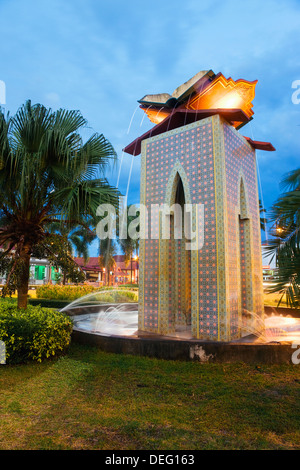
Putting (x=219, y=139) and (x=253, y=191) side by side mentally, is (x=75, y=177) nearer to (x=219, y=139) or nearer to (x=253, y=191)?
(x=219, y=139)

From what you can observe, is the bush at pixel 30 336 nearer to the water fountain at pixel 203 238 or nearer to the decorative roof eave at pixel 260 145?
the water fountain at pixel 203 238

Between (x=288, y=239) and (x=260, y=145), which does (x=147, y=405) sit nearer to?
(x=288, y=239)

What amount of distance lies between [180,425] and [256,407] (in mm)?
1117

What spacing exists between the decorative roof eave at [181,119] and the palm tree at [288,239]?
3.29 m

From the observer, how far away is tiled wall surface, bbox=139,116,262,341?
6.04m

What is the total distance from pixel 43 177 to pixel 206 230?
3475 mm

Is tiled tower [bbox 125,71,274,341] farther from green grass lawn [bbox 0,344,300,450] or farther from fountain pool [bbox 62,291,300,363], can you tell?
green grass lawn [bbox 0,344,300,450]

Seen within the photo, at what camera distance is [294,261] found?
9.29ft

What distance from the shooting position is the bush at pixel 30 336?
17.0 ft

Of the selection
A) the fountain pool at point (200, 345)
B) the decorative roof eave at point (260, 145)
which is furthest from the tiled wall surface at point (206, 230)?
the fountain pool at point (200, 345)

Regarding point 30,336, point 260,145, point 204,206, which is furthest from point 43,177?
point 260,145

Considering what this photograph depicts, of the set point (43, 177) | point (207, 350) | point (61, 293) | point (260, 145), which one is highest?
point (260, 145)

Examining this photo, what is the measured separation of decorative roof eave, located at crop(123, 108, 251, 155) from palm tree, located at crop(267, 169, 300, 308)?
3.29 meters

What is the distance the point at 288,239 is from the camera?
3482 mm
